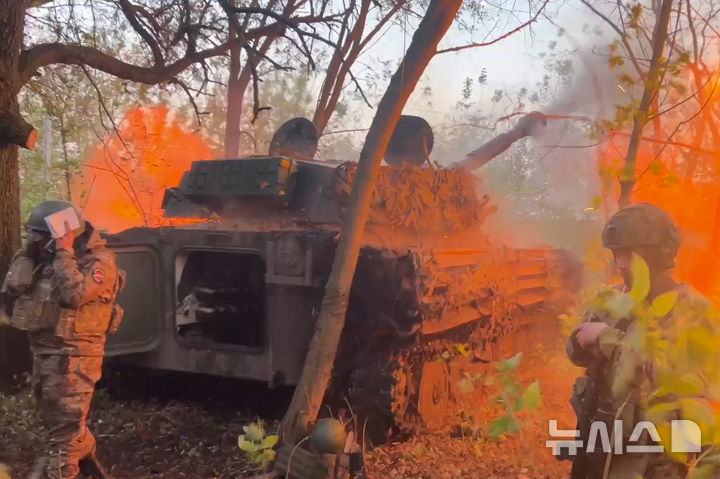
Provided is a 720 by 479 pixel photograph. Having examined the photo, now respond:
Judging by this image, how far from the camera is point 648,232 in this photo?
2.73 m

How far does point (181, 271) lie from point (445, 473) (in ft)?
9.37

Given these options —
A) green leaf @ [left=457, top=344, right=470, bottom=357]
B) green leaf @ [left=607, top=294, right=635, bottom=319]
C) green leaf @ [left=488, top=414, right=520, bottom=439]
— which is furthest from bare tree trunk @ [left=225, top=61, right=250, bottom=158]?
green leaf @ [left=607, top=294, right=635, bottom=319]

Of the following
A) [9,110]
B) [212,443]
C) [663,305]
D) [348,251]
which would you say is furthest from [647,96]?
[9,110]

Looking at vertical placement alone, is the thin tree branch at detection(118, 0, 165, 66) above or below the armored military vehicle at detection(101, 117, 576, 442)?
above

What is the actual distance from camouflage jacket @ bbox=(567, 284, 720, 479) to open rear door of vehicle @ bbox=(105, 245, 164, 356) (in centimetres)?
395

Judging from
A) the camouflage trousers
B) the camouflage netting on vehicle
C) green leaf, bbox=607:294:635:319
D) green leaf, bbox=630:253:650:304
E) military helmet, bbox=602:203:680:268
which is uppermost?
the camouflage netting on vehicle

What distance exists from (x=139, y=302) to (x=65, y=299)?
1925 millimetres

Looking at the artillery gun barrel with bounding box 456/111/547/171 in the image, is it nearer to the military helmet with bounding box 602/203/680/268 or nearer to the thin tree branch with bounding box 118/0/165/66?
the thin tree branch with bounding box 118/0/165/66

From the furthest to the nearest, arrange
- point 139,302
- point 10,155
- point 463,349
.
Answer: point 10,155
point 139,302
point 463,349

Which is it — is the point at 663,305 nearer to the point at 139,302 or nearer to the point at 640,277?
the point at 640,277

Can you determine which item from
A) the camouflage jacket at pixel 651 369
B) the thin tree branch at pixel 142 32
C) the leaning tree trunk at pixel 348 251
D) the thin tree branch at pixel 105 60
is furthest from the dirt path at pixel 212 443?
the thin tree branch at pixel 142 32

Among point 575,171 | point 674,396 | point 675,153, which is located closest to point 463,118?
point 575,171

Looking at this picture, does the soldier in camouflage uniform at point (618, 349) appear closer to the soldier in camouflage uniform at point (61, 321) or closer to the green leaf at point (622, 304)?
the green leaf at point (622, 304)

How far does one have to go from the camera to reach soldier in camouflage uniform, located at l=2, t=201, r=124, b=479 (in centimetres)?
404
